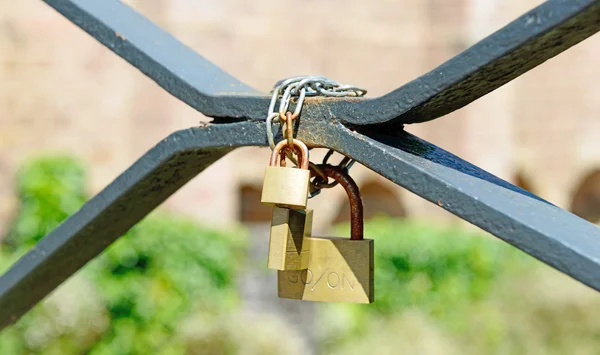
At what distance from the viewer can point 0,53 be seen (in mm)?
7145

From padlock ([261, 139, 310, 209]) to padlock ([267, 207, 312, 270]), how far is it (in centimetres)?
3

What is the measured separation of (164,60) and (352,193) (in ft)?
0.99

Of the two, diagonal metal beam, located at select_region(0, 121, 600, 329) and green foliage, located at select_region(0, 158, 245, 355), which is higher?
diagonal metal beam, located at select_region(0, 121, 600, 329)

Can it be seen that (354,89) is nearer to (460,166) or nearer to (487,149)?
(460,166)

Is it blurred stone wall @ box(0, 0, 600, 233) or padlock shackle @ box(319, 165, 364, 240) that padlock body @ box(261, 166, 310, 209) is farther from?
blurred stone wall @ box(0, 0, 600, 233)

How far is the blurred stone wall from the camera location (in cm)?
725

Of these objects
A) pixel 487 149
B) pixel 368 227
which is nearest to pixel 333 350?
pixel 368 227

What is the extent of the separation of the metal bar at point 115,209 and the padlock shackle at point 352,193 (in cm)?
12

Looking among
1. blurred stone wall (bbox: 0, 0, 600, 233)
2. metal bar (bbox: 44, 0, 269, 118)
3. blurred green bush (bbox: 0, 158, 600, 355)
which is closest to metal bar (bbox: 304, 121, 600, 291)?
metal bar (bbox: 44, 0, 269, 118)

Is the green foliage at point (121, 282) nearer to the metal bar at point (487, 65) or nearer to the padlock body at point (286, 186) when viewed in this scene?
the padlock body at point (286, 186)

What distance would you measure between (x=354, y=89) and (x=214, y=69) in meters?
0.21

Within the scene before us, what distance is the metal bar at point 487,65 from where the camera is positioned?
0.75 metres

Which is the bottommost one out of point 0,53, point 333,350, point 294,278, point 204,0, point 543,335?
point 333,350

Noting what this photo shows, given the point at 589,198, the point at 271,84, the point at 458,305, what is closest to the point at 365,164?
the point at 458,305
